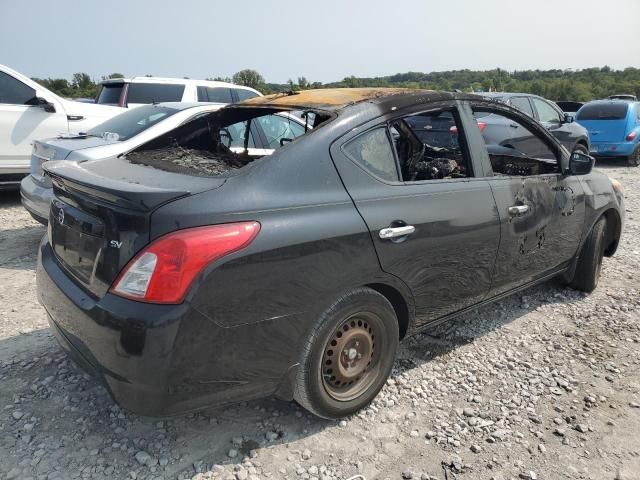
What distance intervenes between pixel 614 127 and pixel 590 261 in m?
10.3

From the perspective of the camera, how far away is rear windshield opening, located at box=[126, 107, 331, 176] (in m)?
2.79

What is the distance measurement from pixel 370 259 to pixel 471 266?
35.4 inches

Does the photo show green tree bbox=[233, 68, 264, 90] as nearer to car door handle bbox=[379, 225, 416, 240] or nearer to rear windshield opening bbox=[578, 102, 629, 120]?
rear windshield opening bbox=[578, 102, 629, 120]

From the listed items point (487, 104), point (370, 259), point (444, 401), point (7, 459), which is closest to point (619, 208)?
point (487, 104)

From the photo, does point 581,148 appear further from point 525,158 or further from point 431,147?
point 431,147

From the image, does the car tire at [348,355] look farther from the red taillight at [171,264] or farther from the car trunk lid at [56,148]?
the car trunk lid at [56,148]

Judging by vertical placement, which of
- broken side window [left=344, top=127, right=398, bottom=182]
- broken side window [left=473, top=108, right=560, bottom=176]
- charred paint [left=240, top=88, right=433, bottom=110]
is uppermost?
charred paint [left=240, top=88, right=433, bottom=110]

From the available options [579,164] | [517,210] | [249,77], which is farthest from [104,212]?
[249,77]

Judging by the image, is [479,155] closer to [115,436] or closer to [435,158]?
Result: [435,158]

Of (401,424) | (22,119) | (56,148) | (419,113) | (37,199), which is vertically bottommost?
(401,424)

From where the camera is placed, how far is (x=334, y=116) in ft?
8.54

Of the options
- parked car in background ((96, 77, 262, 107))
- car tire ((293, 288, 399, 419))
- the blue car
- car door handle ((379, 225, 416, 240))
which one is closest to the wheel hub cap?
car tire ((293, 288, 399, 419))

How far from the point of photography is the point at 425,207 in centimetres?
275

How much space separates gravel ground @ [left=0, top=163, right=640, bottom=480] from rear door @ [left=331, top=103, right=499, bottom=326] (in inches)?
19.1
